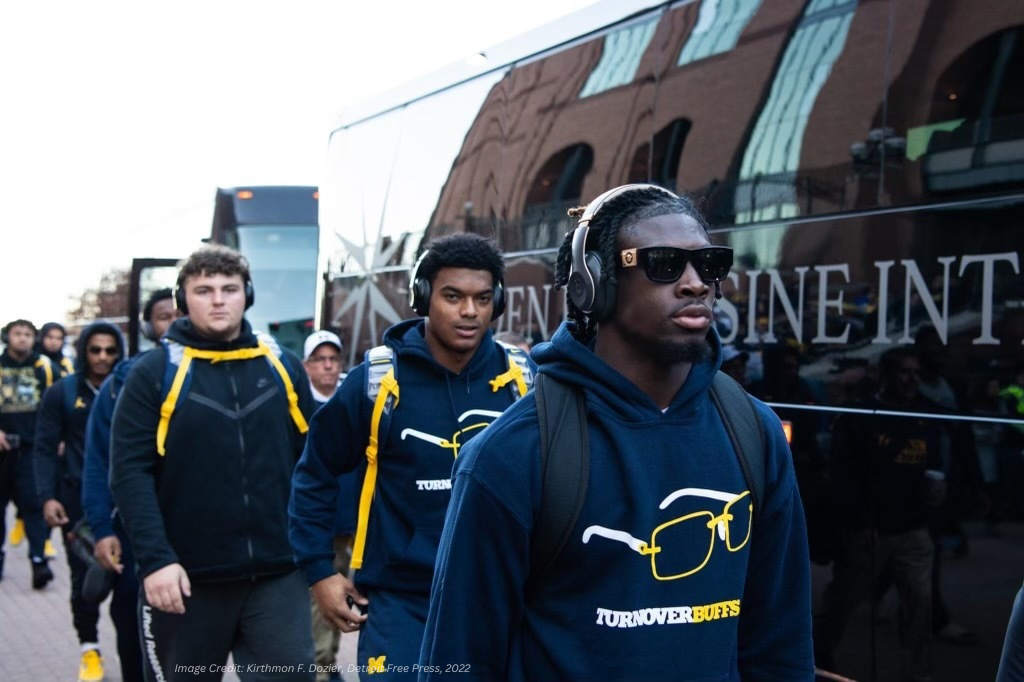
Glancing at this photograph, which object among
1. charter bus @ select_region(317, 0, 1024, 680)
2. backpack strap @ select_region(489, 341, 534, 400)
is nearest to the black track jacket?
backpack strap @ select_region(489, 341, 534, 400)

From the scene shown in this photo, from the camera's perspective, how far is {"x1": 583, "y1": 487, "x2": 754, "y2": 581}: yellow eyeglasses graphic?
2.19 m

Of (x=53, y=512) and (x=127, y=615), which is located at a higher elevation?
(x=53, y=512)

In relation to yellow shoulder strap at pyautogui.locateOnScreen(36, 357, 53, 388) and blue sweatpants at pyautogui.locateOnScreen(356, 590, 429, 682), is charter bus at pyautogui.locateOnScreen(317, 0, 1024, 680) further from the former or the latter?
yellow shoulder strap at pyautogui.locateOnScreen(36, 357, 53, 388)

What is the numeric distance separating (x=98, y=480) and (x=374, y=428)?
1.83 meters

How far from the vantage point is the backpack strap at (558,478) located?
2156 mm

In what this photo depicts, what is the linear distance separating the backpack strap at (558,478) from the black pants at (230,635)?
271 centimetres

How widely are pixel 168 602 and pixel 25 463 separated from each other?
7.15m

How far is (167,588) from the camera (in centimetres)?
443

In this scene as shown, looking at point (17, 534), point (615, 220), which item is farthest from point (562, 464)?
point (17, 534)

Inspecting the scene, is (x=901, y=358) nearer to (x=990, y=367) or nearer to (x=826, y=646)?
(x=990, y=367)

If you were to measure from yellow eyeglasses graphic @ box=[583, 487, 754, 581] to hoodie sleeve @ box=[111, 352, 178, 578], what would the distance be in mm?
2773

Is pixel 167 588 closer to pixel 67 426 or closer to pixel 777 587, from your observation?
pixel 777 587

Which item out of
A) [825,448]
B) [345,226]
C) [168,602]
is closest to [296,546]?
[168,602]

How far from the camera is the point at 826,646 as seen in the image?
5.30 metres
